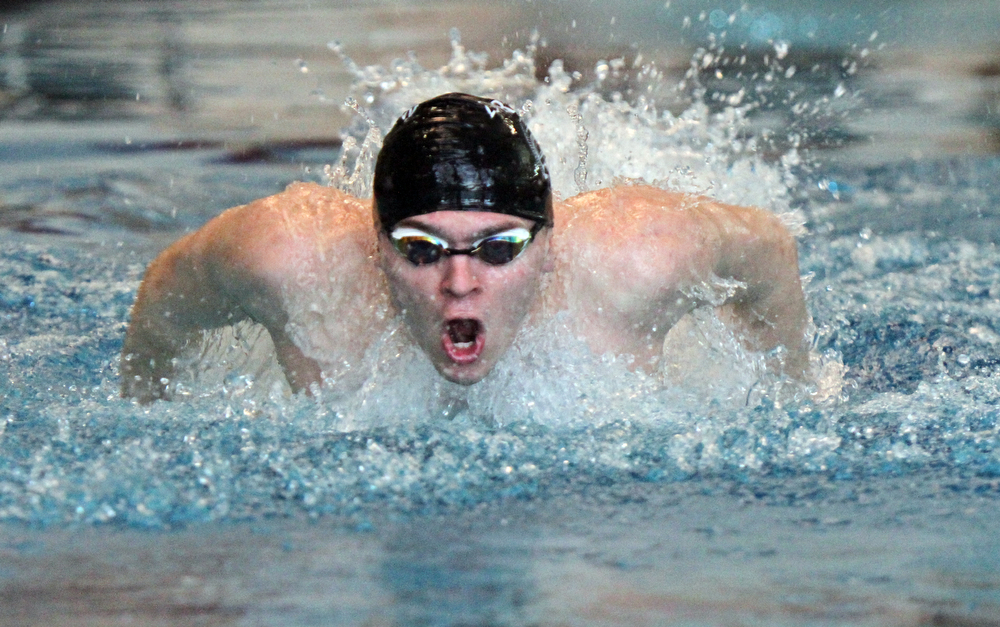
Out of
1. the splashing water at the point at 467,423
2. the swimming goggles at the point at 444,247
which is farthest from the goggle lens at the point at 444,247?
the splashing water at the point at 467,423

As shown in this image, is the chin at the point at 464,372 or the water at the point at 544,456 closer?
the water at the point at 544,456

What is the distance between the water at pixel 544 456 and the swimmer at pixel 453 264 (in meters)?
0.10

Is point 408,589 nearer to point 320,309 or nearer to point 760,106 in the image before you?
point 320,309

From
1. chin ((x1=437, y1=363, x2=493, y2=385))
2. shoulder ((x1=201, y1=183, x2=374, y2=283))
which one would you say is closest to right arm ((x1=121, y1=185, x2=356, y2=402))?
shoulder ((x1=201, y1=183, x2=374, y2=283))

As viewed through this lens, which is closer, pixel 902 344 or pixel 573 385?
pixel 573 385

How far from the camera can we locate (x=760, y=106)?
21.4 feet

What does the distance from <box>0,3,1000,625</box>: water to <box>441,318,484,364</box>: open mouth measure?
0.52 ft

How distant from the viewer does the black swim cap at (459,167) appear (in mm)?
2352

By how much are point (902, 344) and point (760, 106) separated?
3.43 meters

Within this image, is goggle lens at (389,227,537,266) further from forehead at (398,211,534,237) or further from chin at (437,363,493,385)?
chin at (437,363,493,385)

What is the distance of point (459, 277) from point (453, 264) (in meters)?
0.03

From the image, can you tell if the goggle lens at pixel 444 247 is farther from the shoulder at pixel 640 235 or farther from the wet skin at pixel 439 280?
the shoulder at pixel 640 235

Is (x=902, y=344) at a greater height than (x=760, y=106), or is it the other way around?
(x=760, y=106)

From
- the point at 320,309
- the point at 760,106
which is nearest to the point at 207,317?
the point at 320,309
